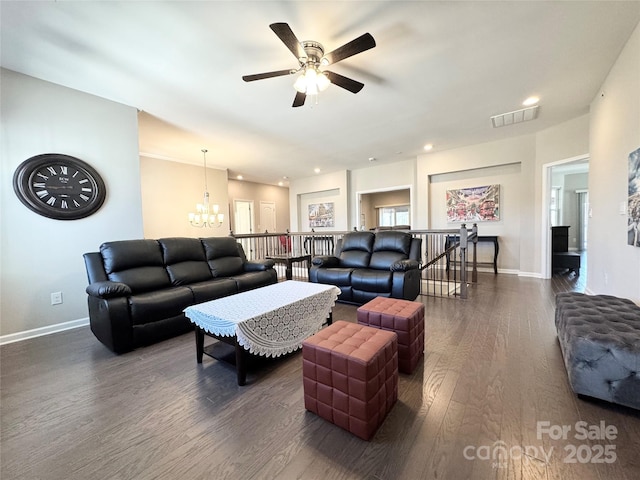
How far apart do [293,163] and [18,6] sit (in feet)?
17.1

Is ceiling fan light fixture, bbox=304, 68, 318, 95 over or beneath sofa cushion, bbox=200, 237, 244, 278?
over

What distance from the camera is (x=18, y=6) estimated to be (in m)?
1.99

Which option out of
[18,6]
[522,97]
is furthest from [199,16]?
[522,97]

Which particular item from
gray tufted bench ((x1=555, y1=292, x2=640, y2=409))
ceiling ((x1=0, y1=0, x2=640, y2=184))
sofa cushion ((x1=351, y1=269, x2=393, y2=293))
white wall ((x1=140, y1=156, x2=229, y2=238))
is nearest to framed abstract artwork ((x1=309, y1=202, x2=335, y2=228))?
white wall ((x1=140, y1=156, x2=229, y2=238))

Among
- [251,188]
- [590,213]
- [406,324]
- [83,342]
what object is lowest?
[83,342]

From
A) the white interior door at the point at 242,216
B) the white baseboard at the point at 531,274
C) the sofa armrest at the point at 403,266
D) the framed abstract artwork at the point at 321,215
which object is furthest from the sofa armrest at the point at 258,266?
the white baseboard at the point at 531,274

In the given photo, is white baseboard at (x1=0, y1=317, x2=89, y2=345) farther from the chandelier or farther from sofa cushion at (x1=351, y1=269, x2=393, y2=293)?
sofa cushion at (x1=351, y1=269, x2=393, y2=293)

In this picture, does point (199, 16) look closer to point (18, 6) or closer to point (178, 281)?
point (18, 6)

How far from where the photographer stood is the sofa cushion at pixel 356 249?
4195mm

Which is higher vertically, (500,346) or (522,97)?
(522,97)

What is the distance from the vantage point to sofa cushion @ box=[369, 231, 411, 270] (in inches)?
156

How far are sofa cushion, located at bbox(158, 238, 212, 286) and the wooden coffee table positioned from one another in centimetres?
121

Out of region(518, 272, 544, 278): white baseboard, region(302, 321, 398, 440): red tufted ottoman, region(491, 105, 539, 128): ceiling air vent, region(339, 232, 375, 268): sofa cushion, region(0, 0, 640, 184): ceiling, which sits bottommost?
region(518, 272, 544, 278): white baseboard

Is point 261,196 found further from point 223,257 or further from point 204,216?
point 223,257
